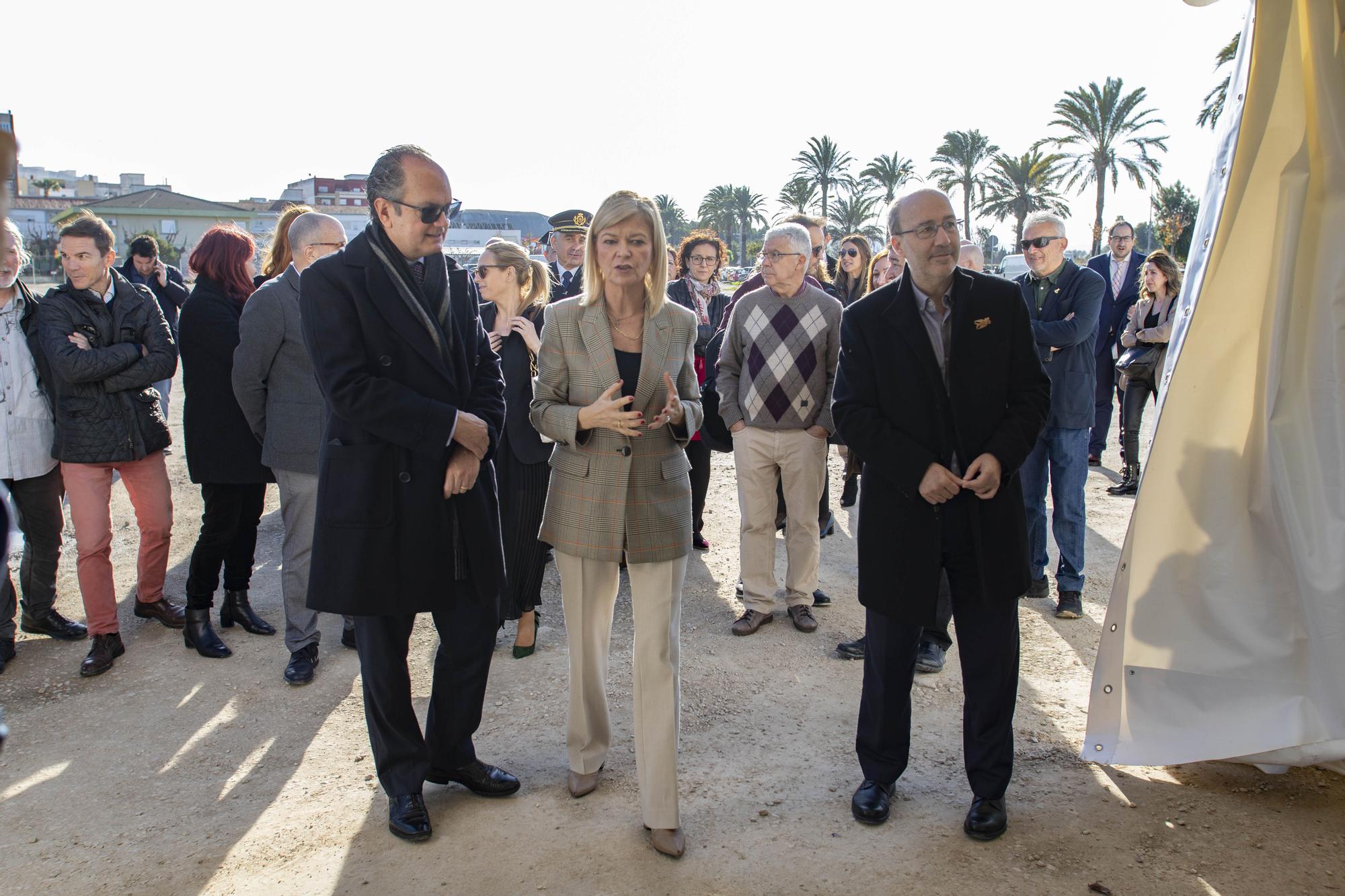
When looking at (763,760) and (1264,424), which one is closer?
(1264,424)

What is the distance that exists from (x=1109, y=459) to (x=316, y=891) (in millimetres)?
9085

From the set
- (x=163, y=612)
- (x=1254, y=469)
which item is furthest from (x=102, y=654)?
(x=1254, y=469)

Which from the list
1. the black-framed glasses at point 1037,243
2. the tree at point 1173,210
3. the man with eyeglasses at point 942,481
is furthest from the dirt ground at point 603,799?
the tree at point 1173,210

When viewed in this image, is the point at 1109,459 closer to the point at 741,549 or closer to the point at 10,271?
the point at 741,549

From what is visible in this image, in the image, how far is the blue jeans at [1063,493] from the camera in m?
5.62

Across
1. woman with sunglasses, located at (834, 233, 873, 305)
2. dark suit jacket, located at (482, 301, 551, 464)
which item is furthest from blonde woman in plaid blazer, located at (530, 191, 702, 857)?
woman with sunglasses, located at (834, 233, 873, 305)

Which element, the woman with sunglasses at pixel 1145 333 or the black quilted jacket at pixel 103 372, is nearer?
the black quilted jacket at pixel 103 372

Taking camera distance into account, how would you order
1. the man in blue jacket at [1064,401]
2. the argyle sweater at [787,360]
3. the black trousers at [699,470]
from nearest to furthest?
the argyle sweater at [787,360] < the man in blue jacket at [1064,401] < the black trousers at [699,470]

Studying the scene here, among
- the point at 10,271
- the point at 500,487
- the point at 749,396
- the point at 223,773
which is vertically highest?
the point at 10,271

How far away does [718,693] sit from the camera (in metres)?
4.55

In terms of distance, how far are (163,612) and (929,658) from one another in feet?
13.7

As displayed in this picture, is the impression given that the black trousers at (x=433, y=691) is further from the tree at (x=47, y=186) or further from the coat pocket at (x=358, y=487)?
the tree at (x=47, y=186)

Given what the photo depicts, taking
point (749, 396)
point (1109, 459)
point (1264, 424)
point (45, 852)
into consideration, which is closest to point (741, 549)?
point (749, 396)

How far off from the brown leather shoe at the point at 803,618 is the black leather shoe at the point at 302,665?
2554mm
